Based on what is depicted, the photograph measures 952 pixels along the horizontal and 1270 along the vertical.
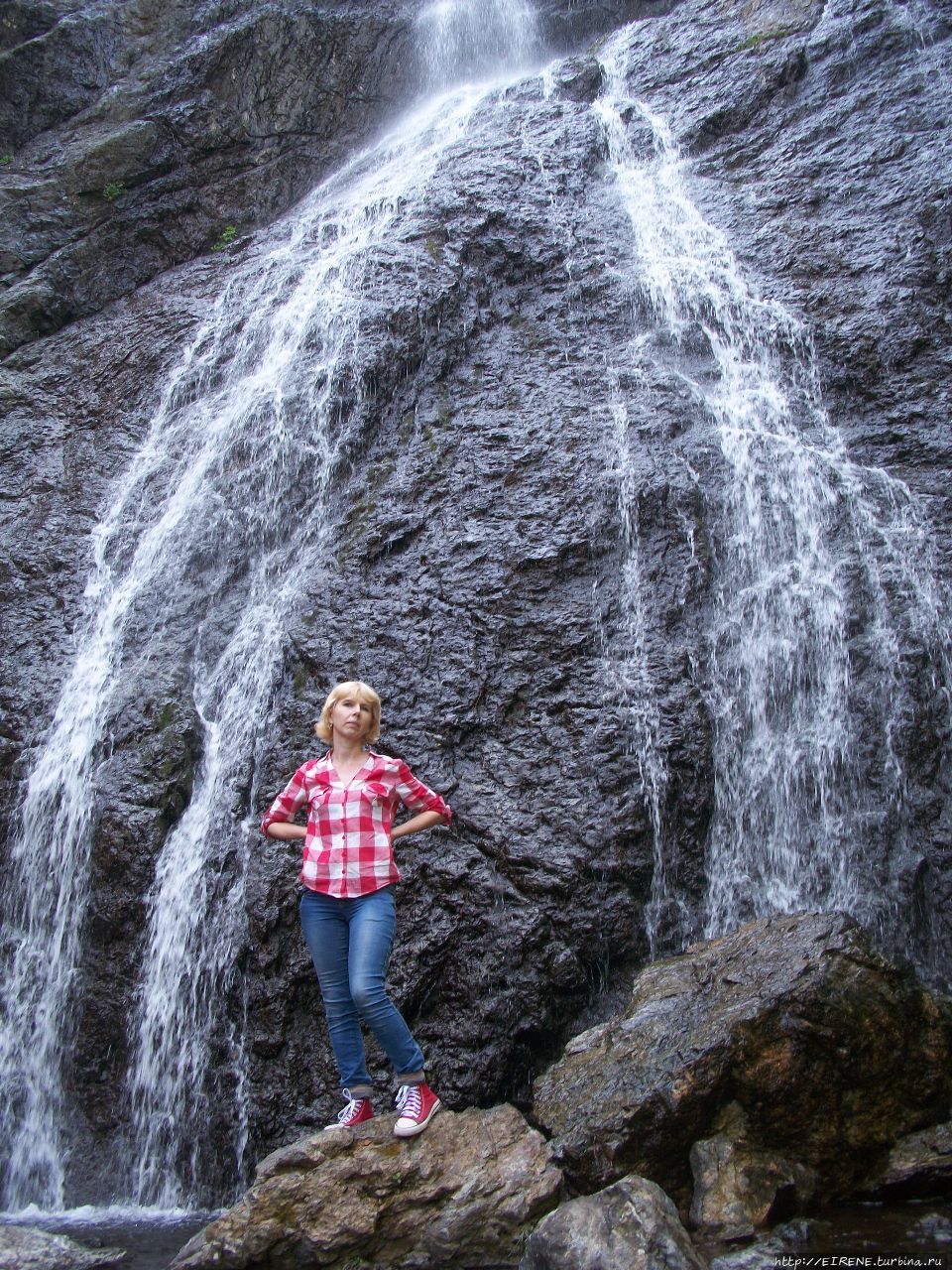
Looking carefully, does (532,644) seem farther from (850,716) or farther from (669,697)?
(850,716)

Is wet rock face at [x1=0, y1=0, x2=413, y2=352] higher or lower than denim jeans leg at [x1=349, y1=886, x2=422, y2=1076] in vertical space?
higher

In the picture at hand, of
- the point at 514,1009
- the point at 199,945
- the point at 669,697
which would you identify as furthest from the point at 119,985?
the point at 669,697

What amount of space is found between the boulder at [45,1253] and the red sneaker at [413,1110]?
68.1 inches

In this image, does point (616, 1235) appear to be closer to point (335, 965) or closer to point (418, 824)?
point (335, 965)

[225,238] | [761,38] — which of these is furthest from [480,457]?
[761,38]

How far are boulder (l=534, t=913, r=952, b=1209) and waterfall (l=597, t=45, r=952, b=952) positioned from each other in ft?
4.43

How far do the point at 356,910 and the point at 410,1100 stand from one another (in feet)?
2.92

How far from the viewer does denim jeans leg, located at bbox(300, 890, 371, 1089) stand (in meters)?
4.26

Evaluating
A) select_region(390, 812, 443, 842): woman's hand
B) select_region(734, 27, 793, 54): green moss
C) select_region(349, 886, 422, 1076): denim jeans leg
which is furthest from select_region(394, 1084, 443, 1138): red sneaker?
select_region(734, 27, 793, 54): green moss

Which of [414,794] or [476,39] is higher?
[476,39]

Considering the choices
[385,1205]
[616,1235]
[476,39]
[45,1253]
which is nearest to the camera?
[616,1235]

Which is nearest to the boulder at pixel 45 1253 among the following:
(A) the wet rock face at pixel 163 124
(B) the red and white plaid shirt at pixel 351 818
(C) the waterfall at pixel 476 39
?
(B) the red and white plaid shirt at pixel 351 818

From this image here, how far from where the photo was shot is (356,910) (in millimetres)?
4242

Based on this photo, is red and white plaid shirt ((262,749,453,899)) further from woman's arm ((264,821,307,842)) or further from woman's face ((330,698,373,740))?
woman's face ((330,698,373,740))
